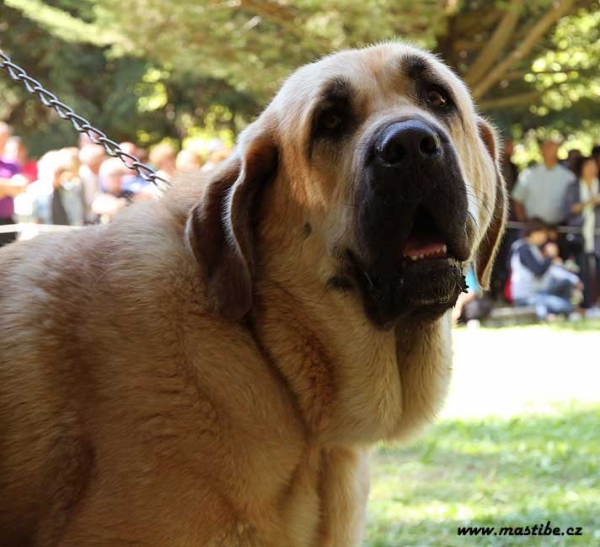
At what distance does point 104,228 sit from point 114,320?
411 mm

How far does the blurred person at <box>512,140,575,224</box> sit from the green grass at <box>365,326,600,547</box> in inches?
198

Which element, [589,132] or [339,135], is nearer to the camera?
[339,135]

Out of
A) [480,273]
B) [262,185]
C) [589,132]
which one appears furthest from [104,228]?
[589,132]

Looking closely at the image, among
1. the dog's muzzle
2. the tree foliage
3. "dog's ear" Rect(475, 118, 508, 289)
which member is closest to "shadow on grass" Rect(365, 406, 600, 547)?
"dog's ear" Rect(475, 118, 508, 289)

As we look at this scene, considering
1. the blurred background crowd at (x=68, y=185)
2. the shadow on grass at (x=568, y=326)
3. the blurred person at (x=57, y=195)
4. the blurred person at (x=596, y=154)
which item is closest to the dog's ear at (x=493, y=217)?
the blurred background crowd at (x=68, y=185)

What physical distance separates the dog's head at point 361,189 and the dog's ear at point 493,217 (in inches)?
8.2

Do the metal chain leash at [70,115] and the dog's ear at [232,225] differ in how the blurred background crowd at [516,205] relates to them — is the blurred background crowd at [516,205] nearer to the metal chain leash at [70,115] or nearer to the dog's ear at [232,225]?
the metal chain leash at [70,115]

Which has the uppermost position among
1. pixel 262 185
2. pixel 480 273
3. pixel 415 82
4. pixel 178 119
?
pixel 415 82

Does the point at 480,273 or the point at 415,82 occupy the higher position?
the point at 415,82

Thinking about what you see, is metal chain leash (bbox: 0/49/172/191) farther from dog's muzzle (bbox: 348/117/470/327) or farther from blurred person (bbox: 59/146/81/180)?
blurred person (bbox: 59/146/81/180)

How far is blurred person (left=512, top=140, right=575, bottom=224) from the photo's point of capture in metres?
14.0

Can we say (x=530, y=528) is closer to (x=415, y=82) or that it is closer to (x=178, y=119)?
(x=415, y=82)

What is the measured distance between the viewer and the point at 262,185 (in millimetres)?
3066

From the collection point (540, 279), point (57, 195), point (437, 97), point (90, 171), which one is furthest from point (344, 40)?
point (437, 97)
